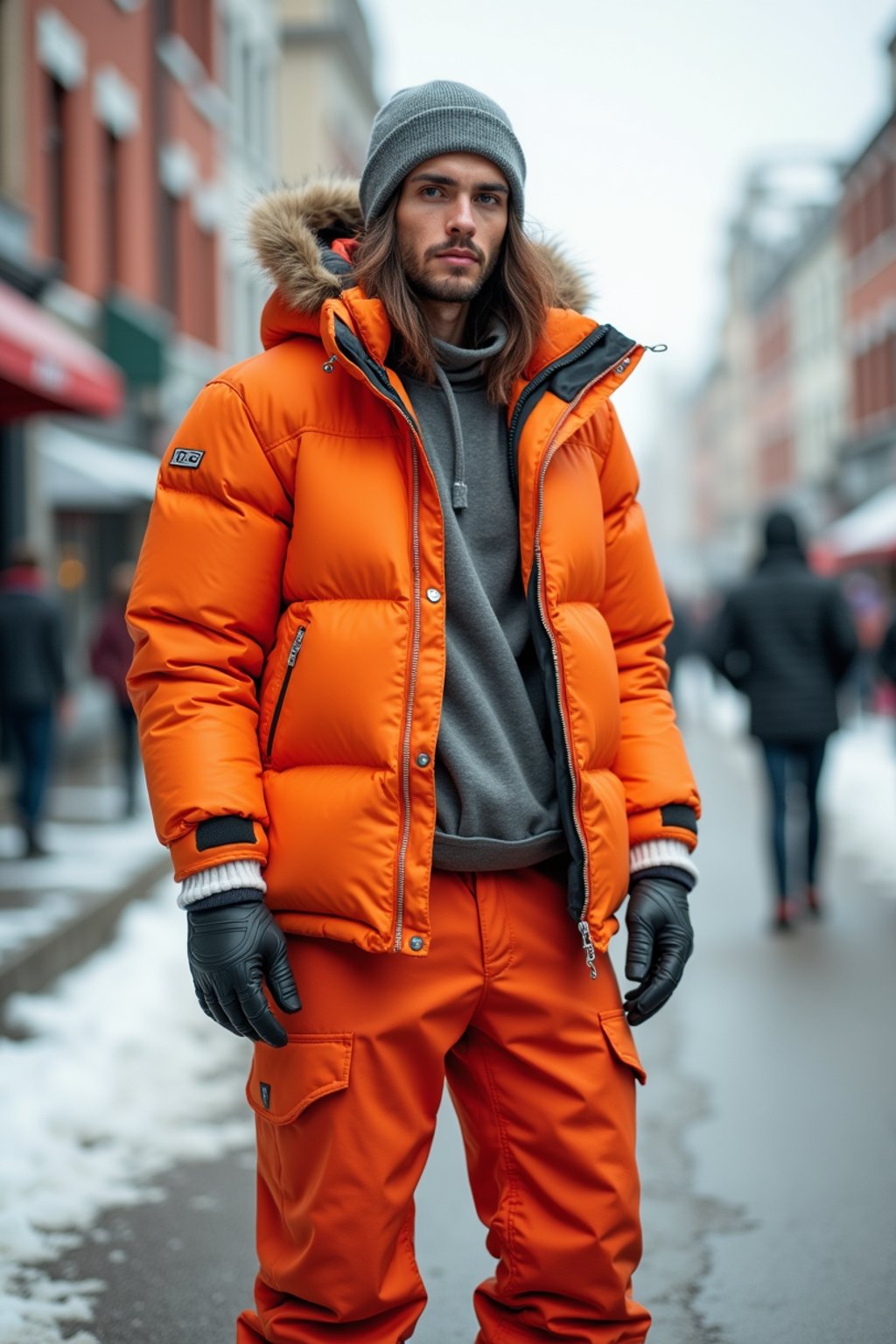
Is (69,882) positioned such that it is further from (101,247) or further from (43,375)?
(101,247)

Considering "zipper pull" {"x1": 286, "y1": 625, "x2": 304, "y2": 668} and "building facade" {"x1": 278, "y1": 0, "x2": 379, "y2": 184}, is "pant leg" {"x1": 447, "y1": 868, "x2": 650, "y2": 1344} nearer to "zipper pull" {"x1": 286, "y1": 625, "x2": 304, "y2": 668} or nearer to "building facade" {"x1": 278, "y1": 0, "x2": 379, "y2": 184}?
"zipper pull" {"x1": 286, "y1": 625, "x2": 304, "y2": 668}

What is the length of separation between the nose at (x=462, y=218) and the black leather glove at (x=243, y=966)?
1.10m

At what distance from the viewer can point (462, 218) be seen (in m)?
2.59

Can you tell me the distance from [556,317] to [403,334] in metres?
0.30

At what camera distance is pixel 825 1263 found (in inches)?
146

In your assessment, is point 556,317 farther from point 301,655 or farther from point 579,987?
point 579,987

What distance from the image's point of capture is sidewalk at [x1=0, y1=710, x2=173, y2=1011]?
613 centimetres

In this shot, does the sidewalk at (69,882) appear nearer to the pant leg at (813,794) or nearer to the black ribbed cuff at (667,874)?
the pant leg at (813,794)

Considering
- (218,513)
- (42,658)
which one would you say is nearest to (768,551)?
(42,658)

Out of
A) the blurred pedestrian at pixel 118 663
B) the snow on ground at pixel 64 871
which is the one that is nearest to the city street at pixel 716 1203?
the snow on ground at pixel 64 871

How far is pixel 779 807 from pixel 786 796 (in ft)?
0.23

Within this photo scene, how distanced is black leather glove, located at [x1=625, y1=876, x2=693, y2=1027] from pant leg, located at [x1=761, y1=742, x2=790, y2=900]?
500cm

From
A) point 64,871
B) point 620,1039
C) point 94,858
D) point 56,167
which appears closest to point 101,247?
point 56,167

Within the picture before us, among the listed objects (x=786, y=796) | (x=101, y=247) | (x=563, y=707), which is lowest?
(x=786, y=796)
